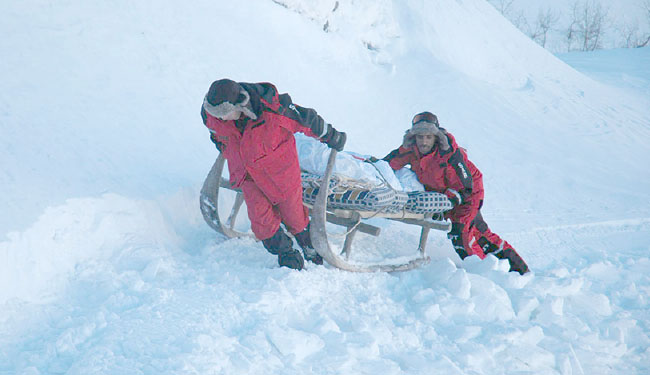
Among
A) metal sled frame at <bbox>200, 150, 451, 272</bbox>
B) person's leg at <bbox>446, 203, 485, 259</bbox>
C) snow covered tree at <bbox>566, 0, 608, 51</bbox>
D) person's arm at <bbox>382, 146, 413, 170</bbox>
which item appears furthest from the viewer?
snow covered tree at <bbox>566, 0, 608, 51</bbox>

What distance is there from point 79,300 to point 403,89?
21.7ft

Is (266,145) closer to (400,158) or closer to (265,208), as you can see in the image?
(265,208)

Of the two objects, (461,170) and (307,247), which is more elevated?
(461,170)

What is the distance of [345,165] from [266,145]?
77cm

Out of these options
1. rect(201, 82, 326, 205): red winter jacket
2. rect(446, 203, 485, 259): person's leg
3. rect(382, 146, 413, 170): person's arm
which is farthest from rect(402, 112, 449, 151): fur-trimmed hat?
rect(201, 82, 326, 205): red winter jacket

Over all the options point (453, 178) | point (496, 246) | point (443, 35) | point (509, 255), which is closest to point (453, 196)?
point (453, 178)

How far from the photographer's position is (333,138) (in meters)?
3.15

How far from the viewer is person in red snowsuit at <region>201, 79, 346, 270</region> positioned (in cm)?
280

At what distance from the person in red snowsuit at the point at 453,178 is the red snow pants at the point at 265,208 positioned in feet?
3.69

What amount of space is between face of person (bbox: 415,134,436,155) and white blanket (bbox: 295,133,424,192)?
0.29 metres

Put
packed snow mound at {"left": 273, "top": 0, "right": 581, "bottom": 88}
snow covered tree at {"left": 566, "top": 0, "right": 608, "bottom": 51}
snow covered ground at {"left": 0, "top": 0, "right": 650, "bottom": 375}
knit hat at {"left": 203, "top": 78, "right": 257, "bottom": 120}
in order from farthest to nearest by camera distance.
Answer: snow covered tree at {"left": 566, "top": 0, "right": 608, "bottom": 51}, packed snow mound at {"left": 273, "top": 0, "right": 581, "bottom": 88}, knit hat at {"left": 203, "top": 78, "right": 257, "bottom": 120}, snow covered ground at {"left": 0, "top": 0, "right": 650, "bottom": 375}

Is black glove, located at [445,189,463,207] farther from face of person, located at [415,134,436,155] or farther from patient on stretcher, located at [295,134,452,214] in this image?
face of person, located at [415,134,436,155]

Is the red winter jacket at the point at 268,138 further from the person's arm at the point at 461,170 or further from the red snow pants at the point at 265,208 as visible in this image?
the person's arm at the point at 461,170

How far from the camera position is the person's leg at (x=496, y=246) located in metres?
3.93
